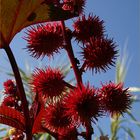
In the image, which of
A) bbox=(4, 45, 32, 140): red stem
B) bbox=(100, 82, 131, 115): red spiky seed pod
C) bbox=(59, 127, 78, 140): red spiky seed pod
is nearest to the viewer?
bbox=(4, 45, 32, 140): red stem

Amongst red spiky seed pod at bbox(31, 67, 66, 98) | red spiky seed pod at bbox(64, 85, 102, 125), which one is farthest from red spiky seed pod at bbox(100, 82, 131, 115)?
red spiky seed pod at bbox(31, 67, 66, 98)

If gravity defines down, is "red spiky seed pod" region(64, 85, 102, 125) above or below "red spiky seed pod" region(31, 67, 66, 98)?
below

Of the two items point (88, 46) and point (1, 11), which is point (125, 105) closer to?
point (88, 46)

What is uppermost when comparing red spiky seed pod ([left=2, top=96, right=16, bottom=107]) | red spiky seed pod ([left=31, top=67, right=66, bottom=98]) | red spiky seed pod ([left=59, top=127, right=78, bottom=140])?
red spiky seed pod ([left=31, top=67, right=66, bottom=98])

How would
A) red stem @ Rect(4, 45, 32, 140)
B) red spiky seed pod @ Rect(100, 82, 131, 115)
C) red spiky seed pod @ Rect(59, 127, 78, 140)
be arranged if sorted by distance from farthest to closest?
red spiky seed pod @ Rect(100, 82, 131, 115) < red spiky seed pod @ Rect(59, 127, 78, 140) < red stem @ Rect(4, 45, 32, 140)

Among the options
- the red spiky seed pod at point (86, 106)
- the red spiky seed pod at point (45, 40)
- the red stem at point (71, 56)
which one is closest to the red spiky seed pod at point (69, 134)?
the red spiky seed pod at point (86, 106)

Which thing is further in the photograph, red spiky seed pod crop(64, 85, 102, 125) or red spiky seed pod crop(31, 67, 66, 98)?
red spiky seed pod crop(31, 67, 66, 98)

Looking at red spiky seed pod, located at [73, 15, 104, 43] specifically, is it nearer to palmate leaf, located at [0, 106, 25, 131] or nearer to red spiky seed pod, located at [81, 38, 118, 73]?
red spiky seed pod, located at [81, 38, 118, 73]
